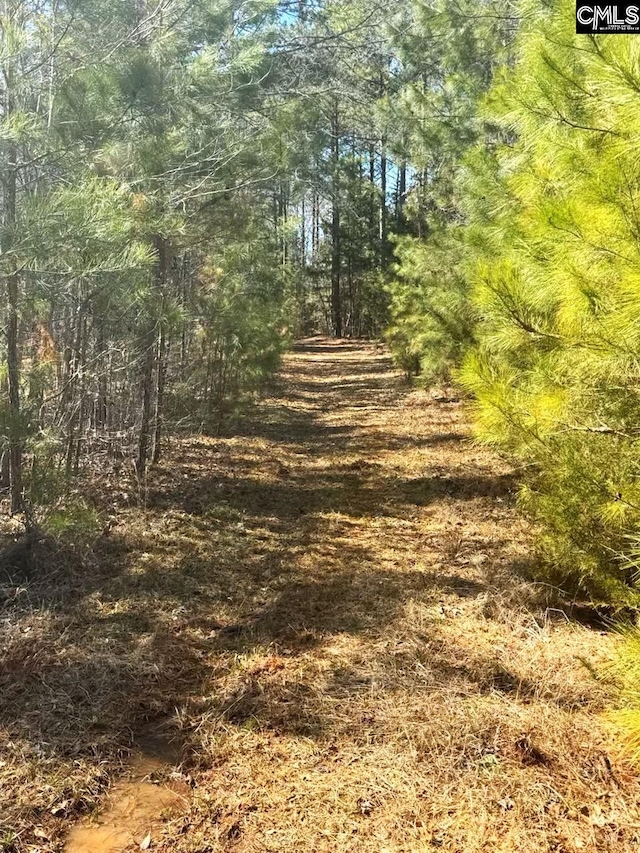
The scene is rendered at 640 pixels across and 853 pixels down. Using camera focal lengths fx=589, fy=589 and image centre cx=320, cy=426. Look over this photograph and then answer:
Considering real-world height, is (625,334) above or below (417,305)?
below

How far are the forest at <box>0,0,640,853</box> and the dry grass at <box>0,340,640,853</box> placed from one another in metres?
0.02

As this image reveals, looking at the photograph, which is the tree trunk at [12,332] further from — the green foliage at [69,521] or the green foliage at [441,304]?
the green foliage at [441,304]

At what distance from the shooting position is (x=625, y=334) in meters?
2.44

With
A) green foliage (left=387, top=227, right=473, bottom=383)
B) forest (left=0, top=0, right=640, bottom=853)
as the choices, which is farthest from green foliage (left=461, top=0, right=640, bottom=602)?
green foliage (left=387, top=227, right=473, bottom=383)

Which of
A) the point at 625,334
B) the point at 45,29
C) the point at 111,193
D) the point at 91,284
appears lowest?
the point at 625,334

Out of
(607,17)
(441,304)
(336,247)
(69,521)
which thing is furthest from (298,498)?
(336,247)

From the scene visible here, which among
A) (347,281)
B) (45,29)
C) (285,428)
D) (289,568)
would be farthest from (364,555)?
(347,281)

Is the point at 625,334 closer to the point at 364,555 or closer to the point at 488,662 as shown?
the point at 488,662

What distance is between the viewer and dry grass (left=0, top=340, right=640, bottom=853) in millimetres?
2430

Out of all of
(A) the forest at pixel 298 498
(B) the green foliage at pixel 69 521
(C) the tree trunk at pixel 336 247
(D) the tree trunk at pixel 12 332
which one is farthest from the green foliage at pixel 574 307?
(C) the tree trunk at pixel 336 247

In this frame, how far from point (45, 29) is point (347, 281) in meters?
25.8

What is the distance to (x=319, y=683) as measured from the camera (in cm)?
333

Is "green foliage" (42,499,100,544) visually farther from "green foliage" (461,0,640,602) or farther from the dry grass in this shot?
"green foliage" (461,0,640,602)

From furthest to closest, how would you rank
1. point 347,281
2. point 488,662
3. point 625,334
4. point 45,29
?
point 347,281
point 45,29
point 488,662
point 625,334
